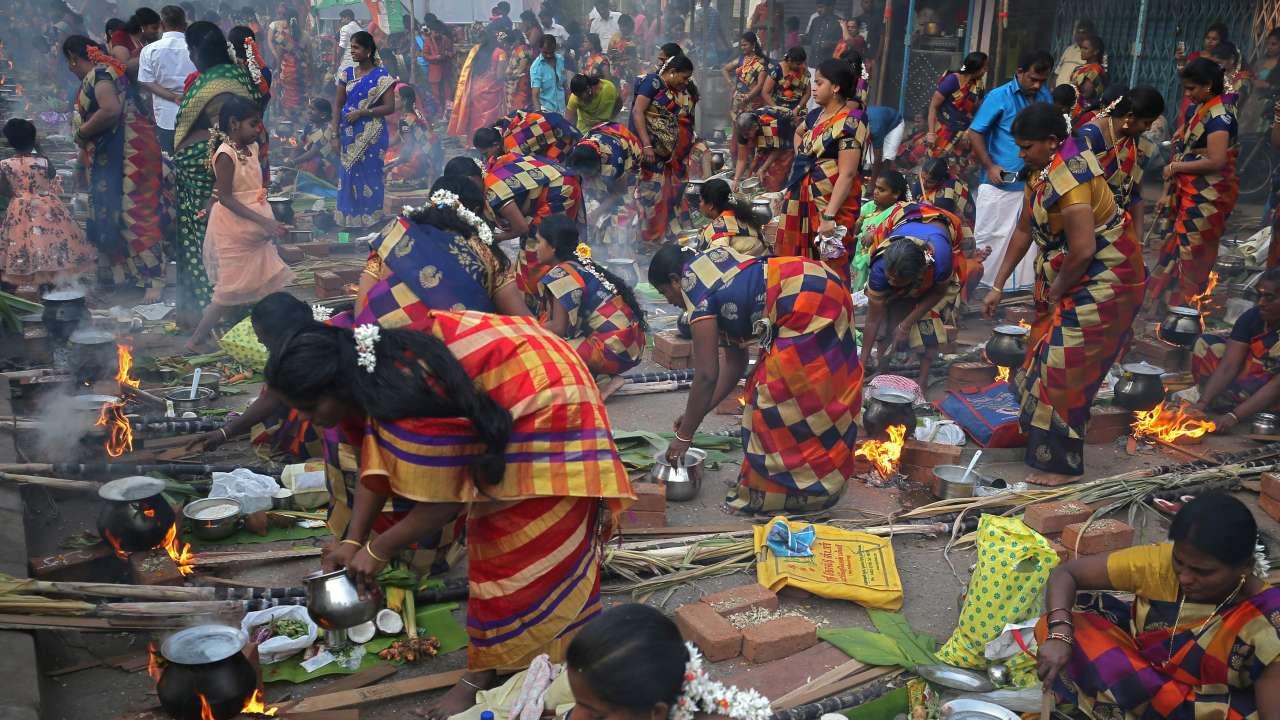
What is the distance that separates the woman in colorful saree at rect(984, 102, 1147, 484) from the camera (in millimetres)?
5141

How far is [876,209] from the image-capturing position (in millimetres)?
8086

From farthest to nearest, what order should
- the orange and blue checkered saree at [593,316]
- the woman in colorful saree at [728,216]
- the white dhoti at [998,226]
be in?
the white dhoti at [998,226] < the orange and blue checkered saree at [593,316] < the woman in colorful saree at [728,216]

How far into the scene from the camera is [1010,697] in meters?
3.53

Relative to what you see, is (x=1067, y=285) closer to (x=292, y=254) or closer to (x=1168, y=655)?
(x=1168, y=655)

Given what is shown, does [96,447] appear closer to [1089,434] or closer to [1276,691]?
[1276,691]

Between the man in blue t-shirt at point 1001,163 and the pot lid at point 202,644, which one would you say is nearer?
the pot lid at point 202,644

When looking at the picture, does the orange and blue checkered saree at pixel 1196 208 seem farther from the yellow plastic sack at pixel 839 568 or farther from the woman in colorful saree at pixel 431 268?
the woman in colorful saree at pixel 431 268

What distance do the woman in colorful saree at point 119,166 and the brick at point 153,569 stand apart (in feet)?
16.7

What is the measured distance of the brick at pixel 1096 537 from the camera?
4.47 meters

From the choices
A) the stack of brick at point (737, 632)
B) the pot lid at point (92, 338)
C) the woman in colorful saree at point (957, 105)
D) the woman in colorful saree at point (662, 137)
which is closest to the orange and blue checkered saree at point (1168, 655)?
the stack of brick at point (737, 632)

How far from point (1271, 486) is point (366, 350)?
4.58m

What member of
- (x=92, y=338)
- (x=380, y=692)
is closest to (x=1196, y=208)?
(x=380, y=692)

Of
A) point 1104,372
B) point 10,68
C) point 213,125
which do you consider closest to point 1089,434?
point 1104,372

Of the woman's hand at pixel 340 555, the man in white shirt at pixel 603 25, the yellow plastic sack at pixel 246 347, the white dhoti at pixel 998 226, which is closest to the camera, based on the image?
the woman's hand at pixel 340 555
